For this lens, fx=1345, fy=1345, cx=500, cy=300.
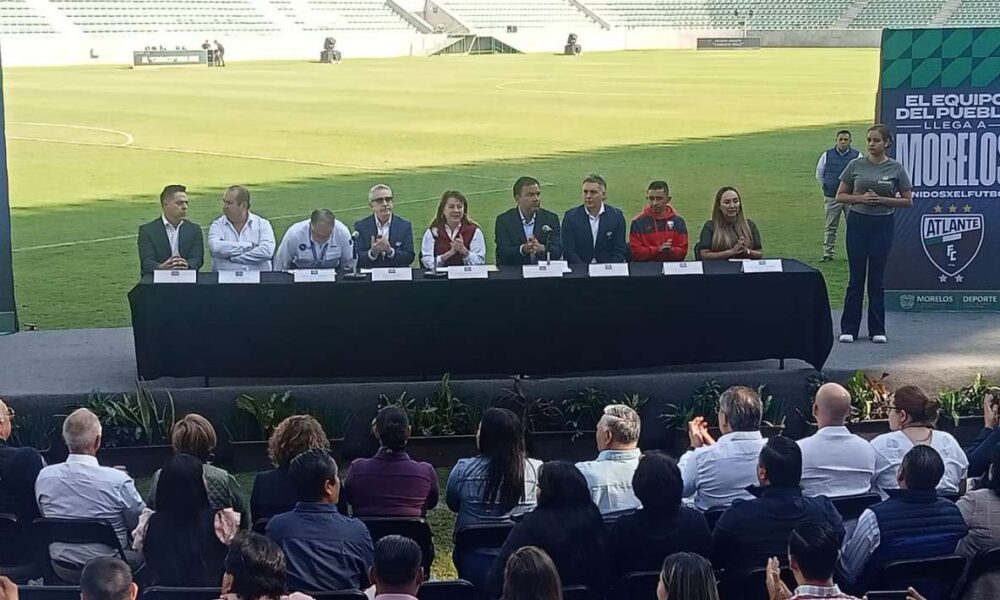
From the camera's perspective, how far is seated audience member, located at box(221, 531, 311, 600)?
5.11m

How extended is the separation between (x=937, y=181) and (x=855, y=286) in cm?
185

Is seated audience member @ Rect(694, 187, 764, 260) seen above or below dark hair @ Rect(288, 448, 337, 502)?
above

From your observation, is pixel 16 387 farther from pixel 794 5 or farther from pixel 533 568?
pixel 794 5

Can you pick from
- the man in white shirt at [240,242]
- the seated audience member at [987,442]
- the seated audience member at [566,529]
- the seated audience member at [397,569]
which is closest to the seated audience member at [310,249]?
the man in white shirt at [240,242]

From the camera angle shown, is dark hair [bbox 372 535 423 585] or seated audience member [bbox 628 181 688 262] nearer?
dark hair [bbox 372 535 423 585]

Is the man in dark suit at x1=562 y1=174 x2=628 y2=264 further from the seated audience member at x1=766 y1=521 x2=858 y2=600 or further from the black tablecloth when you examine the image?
the seated audience member at x1=766 y1=521 x2=858 y2=600

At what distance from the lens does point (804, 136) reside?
31016 millimetres

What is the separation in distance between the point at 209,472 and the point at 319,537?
102 centimetres

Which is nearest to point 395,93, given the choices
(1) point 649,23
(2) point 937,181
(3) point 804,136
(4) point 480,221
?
(3) point 804,136

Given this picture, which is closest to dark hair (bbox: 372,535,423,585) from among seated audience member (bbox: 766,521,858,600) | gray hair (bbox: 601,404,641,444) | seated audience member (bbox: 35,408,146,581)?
seated audience member (bbox: 766,521,858,600)

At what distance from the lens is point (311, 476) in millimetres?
Result: 6215

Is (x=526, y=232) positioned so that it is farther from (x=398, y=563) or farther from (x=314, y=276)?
(x=398, y=563)

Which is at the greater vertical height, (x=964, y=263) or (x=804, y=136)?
(x=804, y=136)

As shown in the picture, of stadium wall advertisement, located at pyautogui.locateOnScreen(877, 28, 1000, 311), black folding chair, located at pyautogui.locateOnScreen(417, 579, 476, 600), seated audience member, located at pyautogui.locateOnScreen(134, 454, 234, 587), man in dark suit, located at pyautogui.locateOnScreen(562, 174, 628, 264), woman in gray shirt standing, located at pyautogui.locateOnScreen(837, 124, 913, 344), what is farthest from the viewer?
stadium wall advertisement, located at pyautogui.locateOnScreen(877, 28, 1000, 311)
